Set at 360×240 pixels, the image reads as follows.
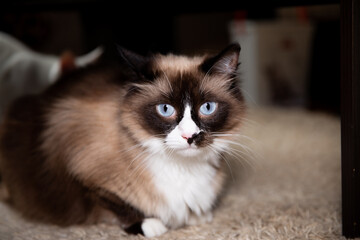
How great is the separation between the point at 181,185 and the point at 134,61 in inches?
15.8

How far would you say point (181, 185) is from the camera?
1242 millimetres

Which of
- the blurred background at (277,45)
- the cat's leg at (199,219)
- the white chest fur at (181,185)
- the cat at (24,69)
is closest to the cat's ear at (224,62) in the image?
the white chest fur at (181,185)

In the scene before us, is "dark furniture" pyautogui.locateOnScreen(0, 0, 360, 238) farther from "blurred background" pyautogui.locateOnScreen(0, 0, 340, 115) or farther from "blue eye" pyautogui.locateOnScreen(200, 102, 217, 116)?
"blurred background" pyautogui.locateOnScreen(0, 0, 340, 115)

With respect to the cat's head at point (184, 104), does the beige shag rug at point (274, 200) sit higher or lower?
lower

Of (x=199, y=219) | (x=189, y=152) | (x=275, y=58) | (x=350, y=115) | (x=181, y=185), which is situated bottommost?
(x=199, y=219)

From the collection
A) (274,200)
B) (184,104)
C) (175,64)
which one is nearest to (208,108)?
(184,104)

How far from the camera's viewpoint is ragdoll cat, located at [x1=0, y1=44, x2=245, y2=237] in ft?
3.75

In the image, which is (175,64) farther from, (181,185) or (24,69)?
(24,69)

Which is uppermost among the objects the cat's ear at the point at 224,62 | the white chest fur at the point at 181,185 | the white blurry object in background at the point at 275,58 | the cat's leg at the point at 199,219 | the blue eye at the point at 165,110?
the white blurry object in background at the point at 275,58

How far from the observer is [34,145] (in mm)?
1402

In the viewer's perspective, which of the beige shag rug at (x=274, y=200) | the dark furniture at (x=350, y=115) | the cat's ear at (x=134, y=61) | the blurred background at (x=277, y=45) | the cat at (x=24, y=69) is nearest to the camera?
the dark furniture at (x=350, y=115)

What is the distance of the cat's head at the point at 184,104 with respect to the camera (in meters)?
1.11

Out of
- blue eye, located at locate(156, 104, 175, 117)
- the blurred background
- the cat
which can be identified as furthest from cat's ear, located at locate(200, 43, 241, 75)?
the blurred background

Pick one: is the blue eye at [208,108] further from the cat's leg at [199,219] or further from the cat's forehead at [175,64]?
the cat's leg at [199,219]
